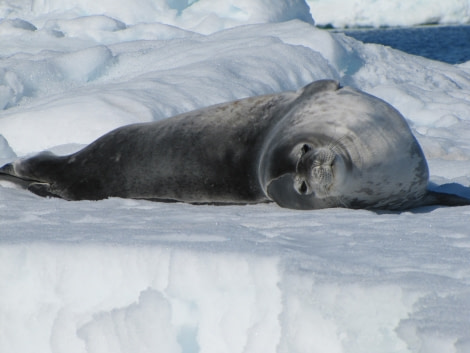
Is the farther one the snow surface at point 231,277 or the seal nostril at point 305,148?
the seal nostril at point 305,148

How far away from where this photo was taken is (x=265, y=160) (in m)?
2.97

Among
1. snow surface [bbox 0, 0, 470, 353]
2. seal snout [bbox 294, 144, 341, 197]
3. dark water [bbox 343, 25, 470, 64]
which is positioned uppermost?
dark water [bbox 343, 25, 470, 64]

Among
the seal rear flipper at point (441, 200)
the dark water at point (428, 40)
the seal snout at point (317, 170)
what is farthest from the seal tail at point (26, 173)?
the dark water at point (428, 40)

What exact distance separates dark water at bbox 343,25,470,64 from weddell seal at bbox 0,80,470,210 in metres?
15.0

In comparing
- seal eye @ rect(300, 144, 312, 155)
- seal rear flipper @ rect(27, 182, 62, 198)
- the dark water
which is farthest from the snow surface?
the dark water

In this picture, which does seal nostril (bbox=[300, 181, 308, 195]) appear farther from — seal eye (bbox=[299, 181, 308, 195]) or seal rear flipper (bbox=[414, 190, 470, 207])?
seal rear flipper (bbox=[414, 190, 470, 207])

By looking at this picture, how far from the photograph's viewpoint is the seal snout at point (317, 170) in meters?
2.68

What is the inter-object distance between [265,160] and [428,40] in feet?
69.4

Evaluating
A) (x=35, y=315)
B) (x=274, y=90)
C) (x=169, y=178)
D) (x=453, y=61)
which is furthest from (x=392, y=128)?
(x=453, y=61)

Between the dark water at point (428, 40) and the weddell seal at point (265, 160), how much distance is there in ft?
49.1

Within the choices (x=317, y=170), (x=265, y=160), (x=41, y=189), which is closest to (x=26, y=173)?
(x=41, y=189)

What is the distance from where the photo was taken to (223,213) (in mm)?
2773

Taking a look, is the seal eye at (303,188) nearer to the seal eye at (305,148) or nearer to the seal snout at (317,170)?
the seal snout at (317,170)

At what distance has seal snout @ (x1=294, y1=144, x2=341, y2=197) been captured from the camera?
268 centimetres
